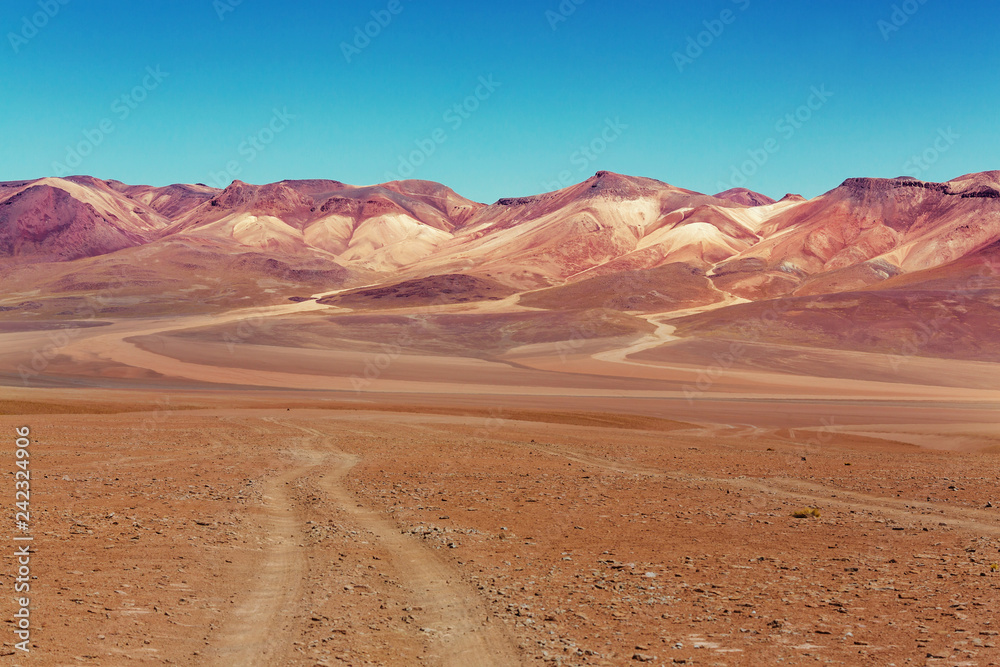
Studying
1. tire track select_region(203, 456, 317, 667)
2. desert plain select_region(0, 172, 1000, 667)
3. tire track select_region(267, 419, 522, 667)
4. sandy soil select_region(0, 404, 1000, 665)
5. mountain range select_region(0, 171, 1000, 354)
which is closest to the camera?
tire track select_region(203, 456, 317, 667)

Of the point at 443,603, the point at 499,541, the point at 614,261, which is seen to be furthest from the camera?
the point at 614,261

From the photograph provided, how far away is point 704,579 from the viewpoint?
10.1 metres

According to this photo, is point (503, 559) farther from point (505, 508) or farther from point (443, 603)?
point (505, 508)

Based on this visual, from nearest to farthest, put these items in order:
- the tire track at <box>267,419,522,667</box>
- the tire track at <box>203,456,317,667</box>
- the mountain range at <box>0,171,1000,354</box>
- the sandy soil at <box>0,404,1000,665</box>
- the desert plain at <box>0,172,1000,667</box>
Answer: the tire track at <box>203,456,317,667</box>
the tire track at <box>267,419,522,667</box>
the sandy soil at <box>0,404,1000,665</box>
the desert plain at <box>0,172,1000,667</box>
the mountain range at <box>0,171,1000,354</box>

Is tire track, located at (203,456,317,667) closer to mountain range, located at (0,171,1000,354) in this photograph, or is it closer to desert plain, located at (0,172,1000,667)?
desert plain, located at (0,172,1000,667)

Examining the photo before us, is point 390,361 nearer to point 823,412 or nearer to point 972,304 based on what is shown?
point 823,412

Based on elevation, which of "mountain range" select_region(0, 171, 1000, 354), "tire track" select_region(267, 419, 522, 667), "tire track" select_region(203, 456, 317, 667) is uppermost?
"mountain range" select_region(0, 171, 1000, 354)

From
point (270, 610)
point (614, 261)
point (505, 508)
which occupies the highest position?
point (614, 261)

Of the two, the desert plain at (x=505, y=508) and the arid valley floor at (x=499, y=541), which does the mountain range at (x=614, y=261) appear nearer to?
the desert plain at (x=505, y=508)

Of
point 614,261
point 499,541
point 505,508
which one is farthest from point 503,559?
point 614,261

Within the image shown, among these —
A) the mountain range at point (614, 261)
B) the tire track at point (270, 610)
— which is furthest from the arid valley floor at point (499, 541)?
the mountain range at point (614, 261)

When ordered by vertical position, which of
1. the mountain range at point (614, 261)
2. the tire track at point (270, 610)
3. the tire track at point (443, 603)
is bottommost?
the tire track at point (443, 603)

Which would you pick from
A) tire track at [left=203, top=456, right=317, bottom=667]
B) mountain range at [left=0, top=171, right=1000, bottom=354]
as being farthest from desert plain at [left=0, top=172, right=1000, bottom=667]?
mountain range at [left=0, top=171, right=1000, bottom=354]

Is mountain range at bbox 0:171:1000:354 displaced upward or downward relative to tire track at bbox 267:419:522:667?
upward
